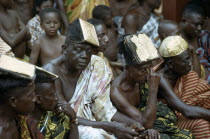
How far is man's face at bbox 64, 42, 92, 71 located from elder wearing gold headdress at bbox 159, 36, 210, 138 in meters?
1.02

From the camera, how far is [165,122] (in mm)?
4586

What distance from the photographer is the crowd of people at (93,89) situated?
3205 millimetres

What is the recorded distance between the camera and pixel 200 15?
621 centimetres

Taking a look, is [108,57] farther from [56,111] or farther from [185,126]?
[56,111]

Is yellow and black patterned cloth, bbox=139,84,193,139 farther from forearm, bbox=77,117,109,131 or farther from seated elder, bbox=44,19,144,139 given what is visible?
forearm, bbox=77,117,109,131

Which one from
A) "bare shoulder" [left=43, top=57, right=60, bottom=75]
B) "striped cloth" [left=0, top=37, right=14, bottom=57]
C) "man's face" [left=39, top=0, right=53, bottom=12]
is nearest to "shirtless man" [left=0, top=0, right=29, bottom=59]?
"striped cloth" [left=0, top=37, right=14, bottom=57]

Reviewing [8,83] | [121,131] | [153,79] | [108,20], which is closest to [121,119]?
[121,131]

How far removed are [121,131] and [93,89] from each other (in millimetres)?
540

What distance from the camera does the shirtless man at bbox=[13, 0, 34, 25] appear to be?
6538mm

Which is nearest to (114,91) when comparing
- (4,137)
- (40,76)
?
(40,76)

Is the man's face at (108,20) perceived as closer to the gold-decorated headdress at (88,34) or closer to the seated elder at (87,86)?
the seated elder at (87,86)

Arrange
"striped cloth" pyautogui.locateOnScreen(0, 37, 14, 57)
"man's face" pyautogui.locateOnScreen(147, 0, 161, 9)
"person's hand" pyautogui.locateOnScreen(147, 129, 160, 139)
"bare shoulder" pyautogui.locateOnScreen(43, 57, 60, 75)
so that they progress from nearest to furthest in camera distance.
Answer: "person's hand" pyautogui.locateOnScreen(147, 129, 160, 139)
"bare shoulder" pyautogui.locateOnScreen(43, 57, 60, 75)
"striped cloth" pyautogui.locateOnScreen(0, 37, 14, 57)
"man's face" pyautogui.locateOnScreen(147, 0, 161, 9)

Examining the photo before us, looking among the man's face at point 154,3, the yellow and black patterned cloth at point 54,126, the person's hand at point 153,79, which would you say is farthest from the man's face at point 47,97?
the man's face at point 154,3

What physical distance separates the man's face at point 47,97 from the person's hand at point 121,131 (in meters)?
0.77
